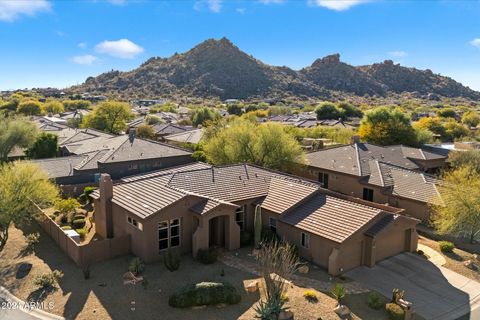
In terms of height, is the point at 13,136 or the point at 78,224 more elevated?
the point at 13,136

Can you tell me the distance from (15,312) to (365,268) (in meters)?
19.9

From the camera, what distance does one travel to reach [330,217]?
25.0m

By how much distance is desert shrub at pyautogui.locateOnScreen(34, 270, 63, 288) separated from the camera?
21172mm

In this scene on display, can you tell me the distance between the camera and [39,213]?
29.3 meters

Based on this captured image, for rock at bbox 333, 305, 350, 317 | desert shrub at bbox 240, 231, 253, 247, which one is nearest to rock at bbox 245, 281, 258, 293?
rock at bbox 333, 305, 350, 317

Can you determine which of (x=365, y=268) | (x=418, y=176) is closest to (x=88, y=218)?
(x=365, y=268)

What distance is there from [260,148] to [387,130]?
95.2 ft

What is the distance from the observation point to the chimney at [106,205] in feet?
88.7

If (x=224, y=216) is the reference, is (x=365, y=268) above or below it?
below

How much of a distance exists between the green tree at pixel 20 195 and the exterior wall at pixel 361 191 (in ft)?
89.7

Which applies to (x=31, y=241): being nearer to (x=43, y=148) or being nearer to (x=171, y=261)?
(x=171, y=261)

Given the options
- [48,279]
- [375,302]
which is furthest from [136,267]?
[375,302]

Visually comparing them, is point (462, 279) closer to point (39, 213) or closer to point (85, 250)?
point (85, 250)

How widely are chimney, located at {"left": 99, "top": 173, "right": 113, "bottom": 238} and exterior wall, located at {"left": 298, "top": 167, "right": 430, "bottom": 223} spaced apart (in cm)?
2404
